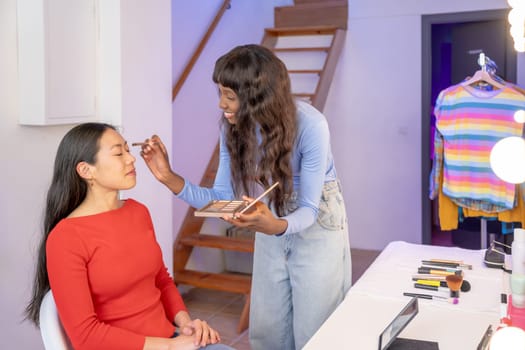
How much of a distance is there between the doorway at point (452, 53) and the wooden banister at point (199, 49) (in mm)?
1819

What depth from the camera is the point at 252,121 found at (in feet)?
6.37

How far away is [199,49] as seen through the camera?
480cm

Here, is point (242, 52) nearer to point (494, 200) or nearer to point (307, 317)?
point (307, 317)

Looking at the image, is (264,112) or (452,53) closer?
(264,112)

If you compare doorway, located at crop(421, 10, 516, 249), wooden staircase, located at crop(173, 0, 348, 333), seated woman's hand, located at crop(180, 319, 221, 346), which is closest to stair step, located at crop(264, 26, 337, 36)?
wooden staircase, located at crop(173, 0, 348, 333)

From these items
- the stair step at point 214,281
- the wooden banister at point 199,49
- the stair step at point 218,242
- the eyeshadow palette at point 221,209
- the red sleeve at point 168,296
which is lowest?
the stair step at point 214,281

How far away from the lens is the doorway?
5430 millimetres

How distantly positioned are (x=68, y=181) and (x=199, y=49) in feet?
10.4

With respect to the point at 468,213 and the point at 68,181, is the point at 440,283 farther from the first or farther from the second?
the point at 468,213

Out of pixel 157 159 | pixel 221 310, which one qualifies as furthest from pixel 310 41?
pixel 157 159

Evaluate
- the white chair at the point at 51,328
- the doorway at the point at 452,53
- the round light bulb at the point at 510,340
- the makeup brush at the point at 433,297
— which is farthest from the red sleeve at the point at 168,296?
the doorway at the point at 452,53

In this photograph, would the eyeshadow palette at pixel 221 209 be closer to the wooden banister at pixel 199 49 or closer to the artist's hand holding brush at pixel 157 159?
the artist's hand holding brush at pixel 157 159

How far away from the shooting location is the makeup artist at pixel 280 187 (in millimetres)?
1901

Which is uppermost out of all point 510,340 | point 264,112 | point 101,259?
point 264,112
